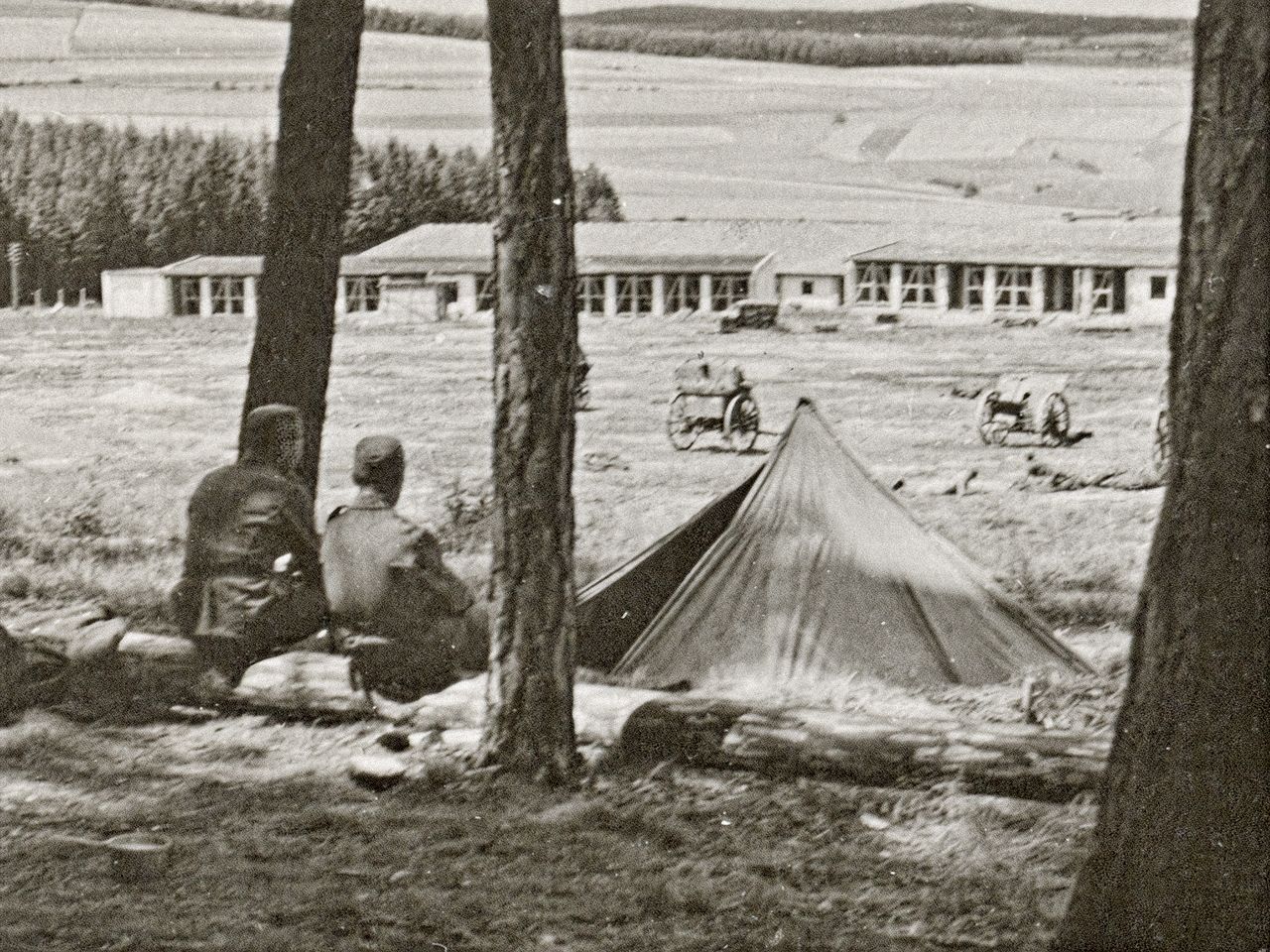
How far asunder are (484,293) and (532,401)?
145cm

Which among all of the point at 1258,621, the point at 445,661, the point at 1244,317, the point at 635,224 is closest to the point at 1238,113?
the point at 1244,317

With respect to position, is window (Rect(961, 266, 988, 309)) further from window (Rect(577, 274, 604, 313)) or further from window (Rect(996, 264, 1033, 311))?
window (Rect(577, 274, 604, 313))

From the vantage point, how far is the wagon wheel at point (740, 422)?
23.9 ft

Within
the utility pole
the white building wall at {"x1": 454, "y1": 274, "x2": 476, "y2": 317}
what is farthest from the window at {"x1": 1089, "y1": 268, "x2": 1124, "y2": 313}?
the utility pole

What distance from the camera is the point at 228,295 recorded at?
8.03 meters

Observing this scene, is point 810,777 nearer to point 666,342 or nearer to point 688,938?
point 688,938

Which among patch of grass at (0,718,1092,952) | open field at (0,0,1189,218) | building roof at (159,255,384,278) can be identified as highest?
open field at (0,0,1189,218)

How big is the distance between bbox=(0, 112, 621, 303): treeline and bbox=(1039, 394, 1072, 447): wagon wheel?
2.76 metres

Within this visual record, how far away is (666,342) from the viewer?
24.2ft

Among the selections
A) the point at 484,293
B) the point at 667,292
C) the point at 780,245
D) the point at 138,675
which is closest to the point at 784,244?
the point at 780,245

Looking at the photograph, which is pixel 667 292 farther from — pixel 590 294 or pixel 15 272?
pixel 15 272

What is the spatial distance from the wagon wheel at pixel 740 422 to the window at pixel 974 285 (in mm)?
962

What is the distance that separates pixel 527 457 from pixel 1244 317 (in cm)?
251

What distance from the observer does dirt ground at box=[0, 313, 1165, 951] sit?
5.50 m
